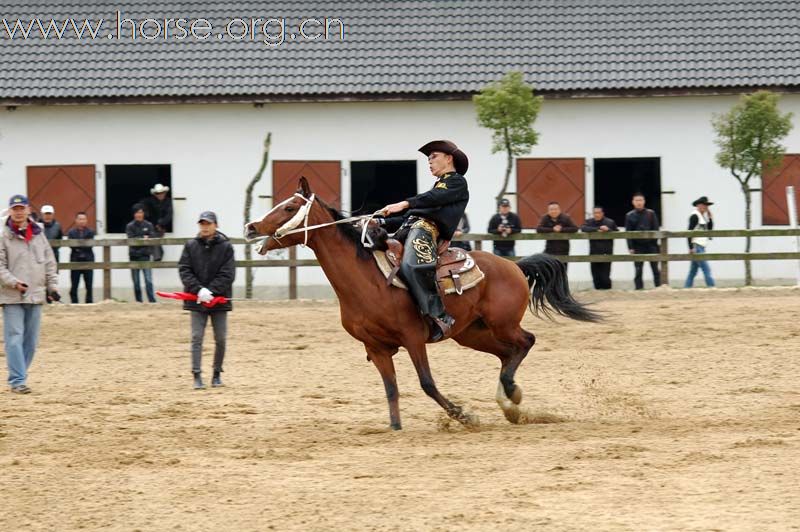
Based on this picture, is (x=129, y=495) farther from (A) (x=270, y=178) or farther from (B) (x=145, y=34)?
(B) (x=145, y=34)

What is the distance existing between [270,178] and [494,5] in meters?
5.97

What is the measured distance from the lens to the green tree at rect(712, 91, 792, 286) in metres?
21.8

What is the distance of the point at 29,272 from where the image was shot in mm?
12109

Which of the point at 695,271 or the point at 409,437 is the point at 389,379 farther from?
the point at 695,271

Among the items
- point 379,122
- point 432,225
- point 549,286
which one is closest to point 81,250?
point 379,122

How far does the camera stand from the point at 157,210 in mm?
24031

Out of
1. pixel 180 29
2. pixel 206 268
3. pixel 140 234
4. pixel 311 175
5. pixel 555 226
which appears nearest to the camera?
pixel 206 268

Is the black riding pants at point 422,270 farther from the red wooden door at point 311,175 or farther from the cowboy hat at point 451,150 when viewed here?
the red wooden door at point 311,175

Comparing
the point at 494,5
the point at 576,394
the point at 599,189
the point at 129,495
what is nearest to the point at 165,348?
the point at 576,394

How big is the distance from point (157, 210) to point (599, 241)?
8.19m

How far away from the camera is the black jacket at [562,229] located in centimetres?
2064

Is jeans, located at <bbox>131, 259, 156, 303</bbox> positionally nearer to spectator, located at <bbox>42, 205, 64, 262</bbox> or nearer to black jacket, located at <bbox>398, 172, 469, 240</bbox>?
spectator, located at <bbox>42, 205, 64, 262</bbox>

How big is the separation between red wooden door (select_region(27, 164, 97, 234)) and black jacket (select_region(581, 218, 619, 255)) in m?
9.83

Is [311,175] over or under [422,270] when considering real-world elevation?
over
